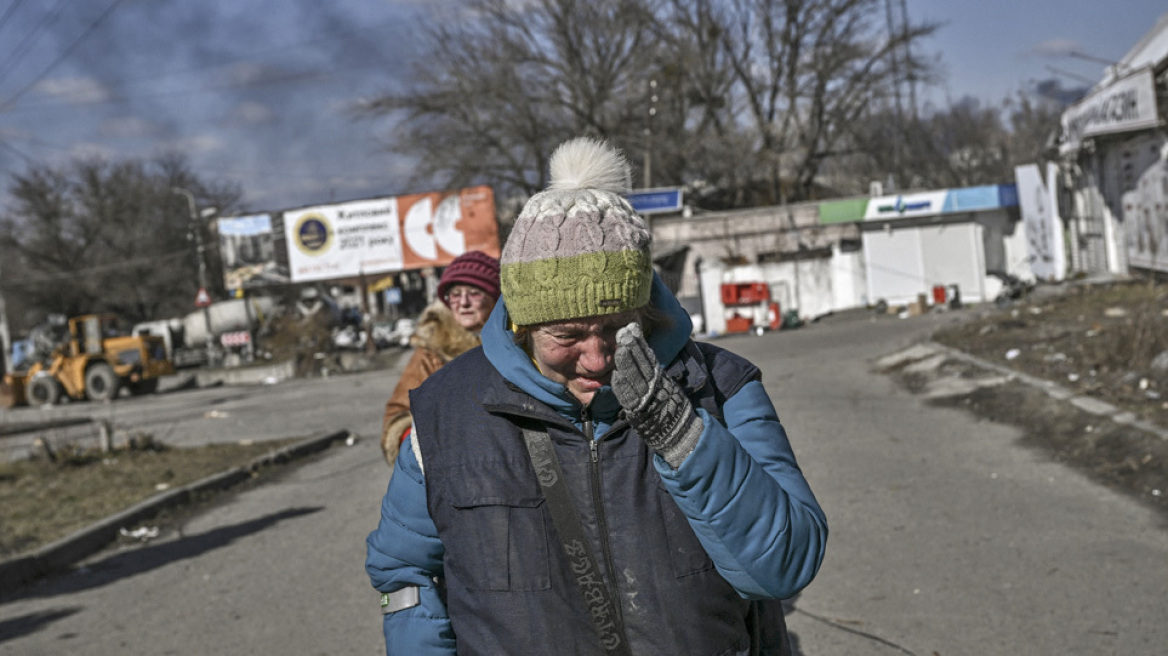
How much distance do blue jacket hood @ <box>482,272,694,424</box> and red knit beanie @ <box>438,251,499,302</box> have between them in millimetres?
2220

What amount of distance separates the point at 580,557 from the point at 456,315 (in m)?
2.71

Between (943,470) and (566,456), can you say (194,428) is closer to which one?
(943,470)

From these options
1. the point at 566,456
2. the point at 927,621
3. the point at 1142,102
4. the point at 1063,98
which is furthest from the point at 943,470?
the point at 1063,98

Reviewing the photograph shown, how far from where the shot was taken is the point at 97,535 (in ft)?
26.3

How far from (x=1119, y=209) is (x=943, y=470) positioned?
1461 cm

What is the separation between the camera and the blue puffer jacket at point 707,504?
5.66ft

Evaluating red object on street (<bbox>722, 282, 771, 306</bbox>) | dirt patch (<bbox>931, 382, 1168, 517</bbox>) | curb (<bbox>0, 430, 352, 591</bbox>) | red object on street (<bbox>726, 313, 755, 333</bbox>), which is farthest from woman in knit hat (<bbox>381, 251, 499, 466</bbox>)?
red object on street (<bbox>722, 282, 771, 306</bbox>)

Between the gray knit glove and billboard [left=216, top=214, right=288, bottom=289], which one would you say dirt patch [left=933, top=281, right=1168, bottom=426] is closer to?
the gray knit glove

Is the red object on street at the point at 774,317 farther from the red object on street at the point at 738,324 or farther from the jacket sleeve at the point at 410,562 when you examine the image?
the jacket sleeve at the point at 410,562

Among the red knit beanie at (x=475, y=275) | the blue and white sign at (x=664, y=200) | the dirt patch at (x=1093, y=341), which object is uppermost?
the blue and white sign at (x=664, y=200)

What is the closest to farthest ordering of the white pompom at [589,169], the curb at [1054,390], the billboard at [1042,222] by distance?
1. the white pompom at [589,169]
2. the curb at [1054,390]
3. the billboard at [1042,222]

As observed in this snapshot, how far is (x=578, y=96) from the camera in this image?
129 feet

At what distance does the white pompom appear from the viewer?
2.04 meters

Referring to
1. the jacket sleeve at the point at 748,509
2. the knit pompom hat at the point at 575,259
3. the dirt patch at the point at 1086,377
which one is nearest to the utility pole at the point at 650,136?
the dirt patch at the point at 1086,377
